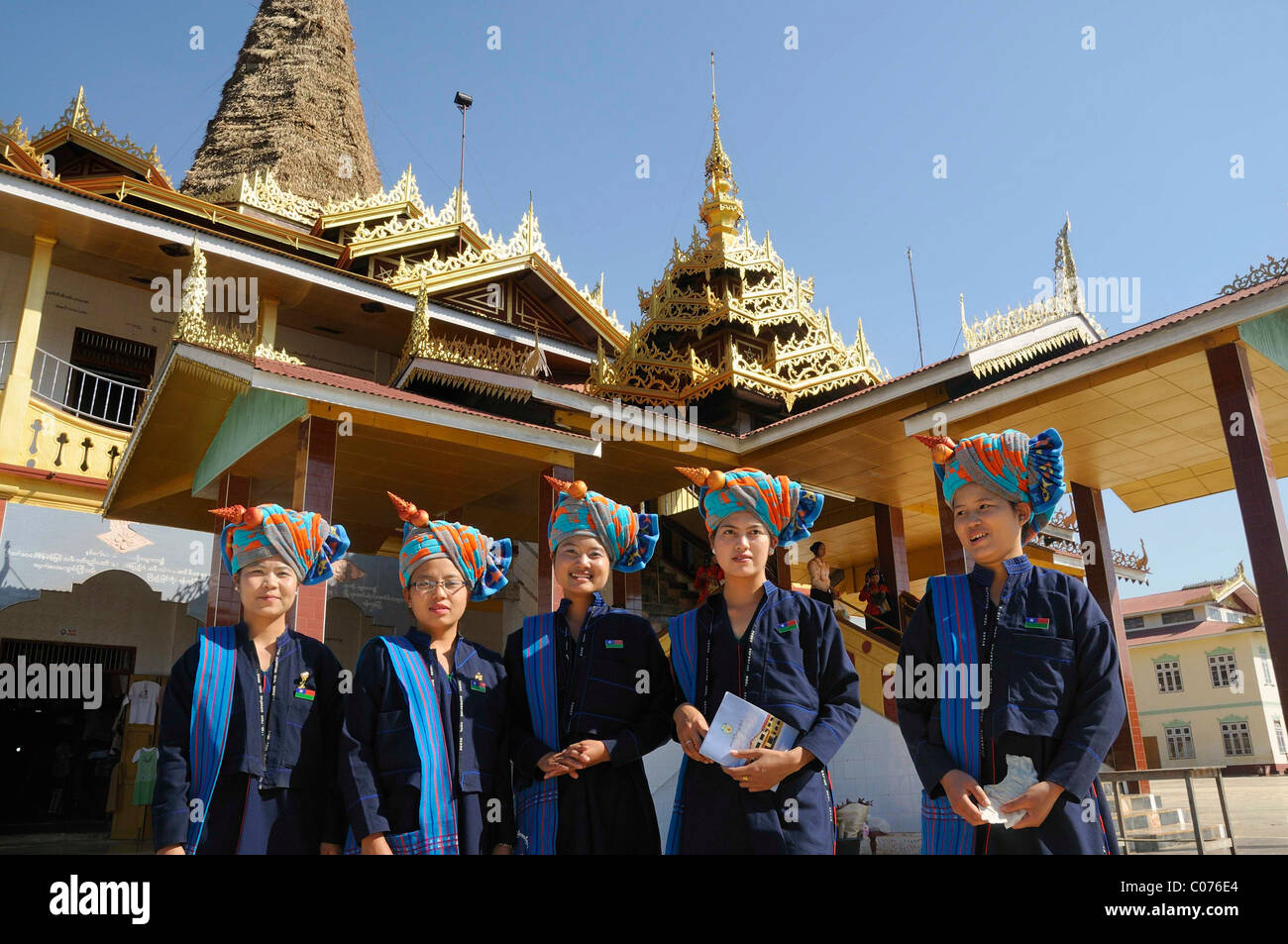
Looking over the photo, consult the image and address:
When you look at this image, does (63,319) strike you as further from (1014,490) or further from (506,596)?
(1014,490)

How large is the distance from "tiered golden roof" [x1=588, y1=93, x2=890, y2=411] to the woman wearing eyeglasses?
10.2 meters

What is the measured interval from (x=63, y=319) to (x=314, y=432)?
909cm

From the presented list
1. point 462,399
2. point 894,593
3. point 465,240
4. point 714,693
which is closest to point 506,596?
point 462,399

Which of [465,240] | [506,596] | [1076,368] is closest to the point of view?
[1076,368]

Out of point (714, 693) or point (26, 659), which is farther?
point (26, 659)

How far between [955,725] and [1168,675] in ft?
121

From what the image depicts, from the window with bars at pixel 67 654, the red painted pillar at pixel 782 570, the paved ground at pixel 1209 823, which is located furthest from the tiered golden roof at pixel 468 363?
the window with bars at pixel 67 654

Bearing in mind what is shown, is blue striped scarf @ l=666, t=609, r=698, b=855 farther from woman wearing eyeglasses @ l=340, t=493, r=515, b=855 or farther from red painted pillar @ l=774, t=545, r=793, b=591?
red painted pillar @ l=774, t=545, r=793, b=591

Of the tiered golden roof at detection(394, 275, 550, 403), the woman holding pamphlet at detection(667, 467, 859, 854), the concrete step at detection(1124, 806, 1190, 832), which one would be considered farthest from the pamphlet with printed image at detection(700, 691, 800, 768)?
the tiered golden roof at detection(394, 275, 550, 403)

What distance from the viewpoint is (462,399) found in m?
11.0

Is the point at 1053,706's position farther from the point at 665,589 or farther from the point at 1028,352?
the point at 665,589

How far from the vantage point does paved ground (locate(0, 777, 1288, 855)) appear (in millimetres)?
6949

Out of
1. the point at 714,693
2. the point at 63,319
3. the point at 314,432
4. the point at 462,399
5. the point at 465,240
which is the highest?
the point at 465,240
